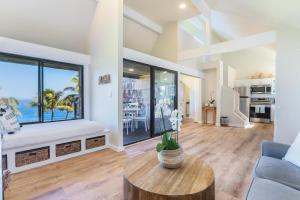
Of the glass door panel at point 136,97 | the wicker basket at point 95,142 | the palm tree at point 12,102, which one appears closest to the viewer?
the palm tree at point 12,102

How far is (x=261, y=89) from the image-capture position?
25.6 ft

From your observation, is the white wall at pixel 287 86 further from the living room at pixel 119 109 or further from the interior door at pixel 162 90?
the interior door at pixel 162 90

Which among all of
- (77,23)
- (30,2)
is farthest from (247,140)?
(30,2)

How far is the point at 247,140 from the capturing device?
444 centimetres

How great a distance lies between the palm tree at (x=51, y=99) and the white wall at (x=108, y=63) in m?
0.77

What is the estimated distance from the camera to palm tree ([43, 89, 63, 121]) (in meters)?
3.62

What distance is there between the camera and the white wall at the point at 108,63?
3.41 metres

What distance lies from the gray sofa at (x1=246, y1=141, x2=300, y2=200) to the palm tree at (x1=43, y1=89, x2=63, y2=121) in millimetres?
3854

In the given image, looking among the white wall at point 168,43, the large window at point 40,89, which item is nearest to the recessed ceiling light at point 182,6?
the white wall at point 168,43

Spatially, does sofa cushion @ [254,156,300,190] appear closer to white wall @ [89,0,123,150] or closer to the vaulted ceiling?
the vaulted ceiling

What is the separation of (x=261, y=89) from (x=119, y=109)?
7.30m

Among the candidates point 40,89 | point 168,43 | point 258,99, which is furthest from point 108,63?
point 258,99

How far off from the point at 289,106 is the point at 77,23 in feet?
15.7

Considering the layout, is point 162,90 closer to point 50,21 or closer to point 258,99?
point 50,21
